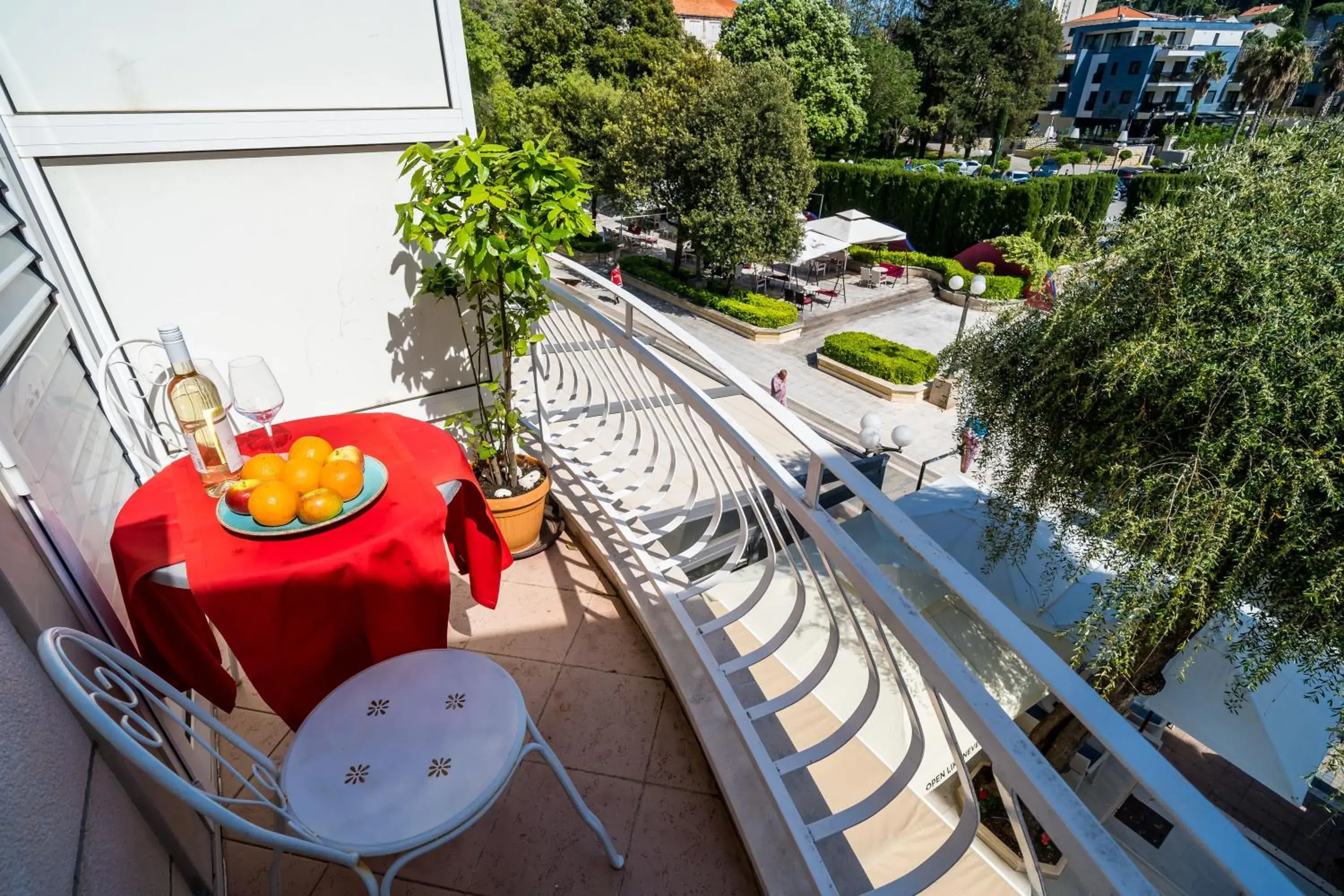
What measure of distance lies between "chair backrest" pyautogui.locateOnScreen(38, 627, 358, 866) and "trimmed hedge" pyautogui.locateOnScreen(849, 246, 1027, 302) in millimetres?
17823

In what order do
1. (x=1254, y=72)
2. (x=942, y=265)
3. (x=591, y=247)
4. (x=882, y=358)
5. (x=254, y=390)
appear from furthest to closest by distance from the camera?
(x=1254, y=72) → (x=591, y=247) → (x=942, y=265) → (x=882, y=358) → (x=254, y=390)

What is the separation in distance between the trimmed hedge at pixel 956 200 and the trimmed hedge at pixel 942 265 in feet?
3.90

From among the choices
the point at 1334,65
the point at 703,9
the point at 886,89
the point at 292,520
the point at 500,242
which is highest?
the point at 703,9

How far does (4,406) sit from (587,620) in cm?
178

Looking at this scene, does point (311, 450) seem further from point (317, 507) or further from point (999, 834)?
point (999, 834)

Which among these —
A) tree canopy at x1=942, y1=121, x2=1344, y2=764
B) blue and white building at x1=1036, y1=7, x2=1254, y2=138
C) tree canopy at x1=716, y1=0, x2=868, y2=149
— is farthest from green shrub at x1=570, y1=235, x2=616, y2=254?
blue and white building at x1=1036, y1=7, x2=1254, y2=138

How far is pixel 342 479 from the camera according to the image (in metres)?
1.59

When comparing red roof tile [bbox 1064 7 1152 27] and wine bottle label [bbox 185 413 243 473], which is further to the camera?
red roof tile [bbox 1064 7 1152 27]

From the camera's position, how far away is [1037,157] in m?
37.0

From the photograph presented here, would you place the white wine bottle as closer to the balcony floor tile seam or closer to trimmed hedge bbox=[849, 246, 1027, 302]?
the balcony floor tile seam

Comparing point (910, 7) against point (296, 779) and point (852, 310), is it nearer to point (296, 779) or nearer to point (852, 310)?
point (852, 310)

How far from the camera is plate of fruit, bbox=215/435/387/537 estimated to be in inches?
59.6

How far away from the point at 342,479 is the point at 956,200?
23.2 m

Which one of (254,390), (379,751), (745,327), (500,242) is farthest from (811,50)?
(379,751)
